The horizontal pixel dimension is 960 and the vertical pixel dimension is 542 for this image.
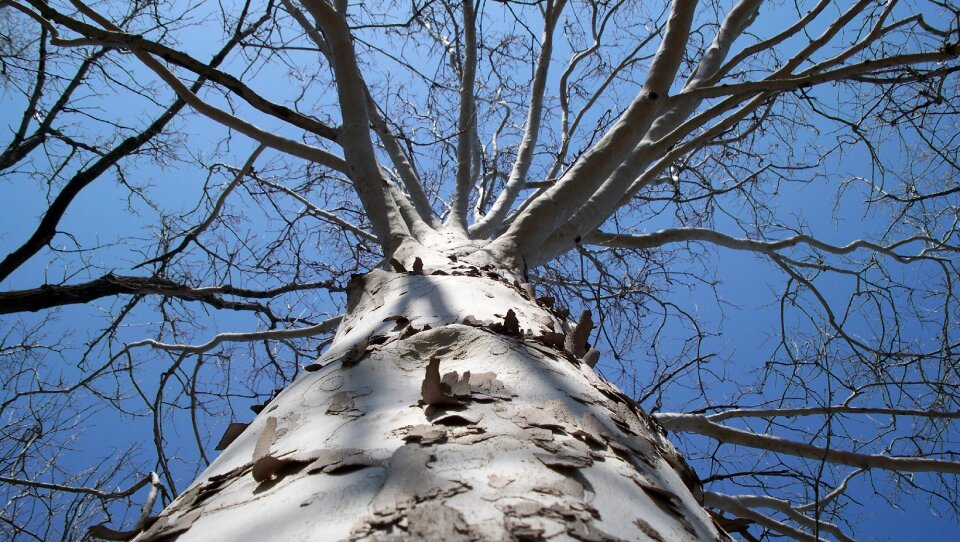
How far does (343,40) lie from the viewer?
2.30m

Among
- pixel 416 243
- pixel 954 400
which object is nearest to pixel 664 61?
pixel 416 243

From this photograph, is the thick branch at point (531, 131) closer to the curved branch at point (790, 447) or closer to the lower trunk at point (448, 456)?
the curved branch at point (790, 447)

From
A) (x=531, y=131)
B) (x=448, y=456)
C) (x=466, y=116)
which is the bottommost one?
(x=448, y=456)

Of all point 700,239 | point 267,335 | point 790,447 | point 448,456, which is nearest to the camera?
point 448,456

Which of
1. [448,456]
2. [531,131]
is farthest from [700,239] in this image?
[448,456]

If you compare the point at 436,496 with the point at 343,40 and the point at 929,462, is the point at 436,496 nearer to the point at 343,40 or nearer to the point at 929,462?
the point at 343,40

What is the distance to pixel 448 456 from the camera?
0.70 m

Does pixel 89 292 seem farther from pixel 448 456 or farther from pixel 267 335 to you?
pixel 448 456

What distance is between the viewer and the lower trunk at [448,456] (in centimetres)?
59

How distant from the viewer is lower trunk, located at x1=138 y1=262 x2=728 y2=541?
594 mm

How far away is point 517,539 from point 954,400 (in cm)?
337

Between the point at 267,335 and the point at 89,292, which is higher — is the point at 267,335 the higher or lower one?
the lower one

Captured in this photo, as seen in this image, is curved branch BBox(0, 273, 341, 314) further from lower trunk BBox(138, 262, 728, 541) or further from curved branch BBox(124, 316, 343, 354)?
lower trunk BBox(138, 262, 728, 541)

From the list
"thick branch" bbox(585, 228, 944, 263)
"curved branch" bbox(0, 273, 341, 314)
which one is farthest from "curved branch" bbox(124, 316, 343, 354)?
"thick branch" bbox(585, 228, 944, 263)
